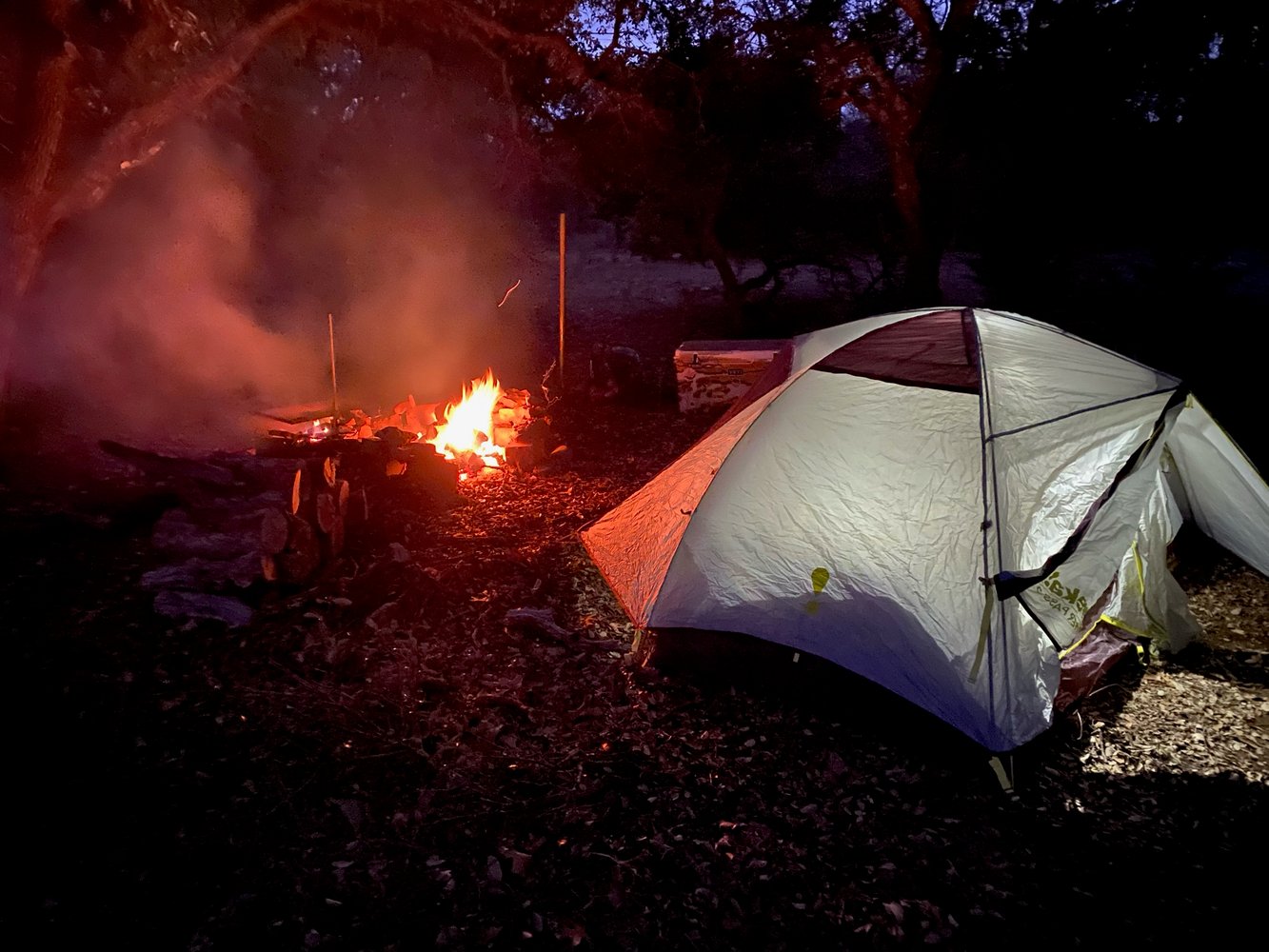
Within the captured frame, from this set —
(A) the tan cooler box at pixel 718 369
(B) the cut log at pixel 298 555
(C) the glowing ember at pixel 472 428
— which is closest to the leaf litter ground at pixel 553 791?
(B) the cut log at pixel 298 555

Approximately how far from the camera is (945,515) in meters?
3.94

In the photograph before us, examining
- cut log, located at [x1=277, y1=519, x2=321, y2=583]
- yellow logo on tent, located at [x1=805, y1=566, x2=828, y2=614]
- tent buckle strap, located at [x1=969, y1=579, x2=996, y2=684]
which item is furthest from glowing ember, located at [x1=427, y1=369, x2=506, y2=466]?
tent buckle strap, located at [x1=969, y1=579, x2=996, y2=684]

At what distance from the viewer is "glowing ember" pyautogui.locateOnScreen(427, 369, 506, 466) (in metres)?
7.80

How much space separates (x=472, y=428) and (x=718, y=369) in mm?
2917

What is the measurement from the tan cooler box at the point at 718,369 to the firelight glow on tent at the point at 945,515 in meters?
3.79

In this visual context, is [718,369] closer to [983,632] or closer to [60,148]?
[983,632]

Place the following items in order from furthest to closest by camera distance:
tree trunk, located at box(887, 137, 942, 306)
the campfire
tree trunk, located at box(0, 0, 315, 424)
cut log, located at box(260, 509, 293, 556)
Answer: tree trunk, located at box(887, 137, 942, 306) → the campfire → tree trunk, located at box(0, 0, 315, 424) → cut log, located at box(260, 509, 293, 556)

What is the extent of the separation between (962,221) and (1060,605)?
1301 centimetres

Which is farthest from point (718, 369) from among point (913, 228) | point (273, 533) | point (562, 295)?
point (273, 533)

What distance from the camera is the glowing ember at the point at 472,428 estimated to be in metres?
7.80

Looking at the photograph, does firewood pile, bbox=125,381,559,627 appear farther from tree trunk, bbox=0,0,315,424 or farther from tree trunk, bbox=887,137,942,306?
tree trunk, bbox=887,137,942,306

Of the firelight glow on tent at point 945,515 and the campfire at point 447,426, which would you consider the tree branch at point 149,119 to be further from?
the firelight glow on tent at point 945,515

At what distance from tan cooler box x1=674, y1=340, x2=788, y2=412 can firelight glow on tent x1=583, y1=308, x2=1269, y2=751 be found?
12.4ft

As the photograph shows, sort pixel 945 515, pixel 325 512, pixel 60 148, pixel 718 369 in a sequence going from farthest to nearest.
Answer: pixel 718 369
pixel 60 148
pixel 325 512
pixel 945 515
